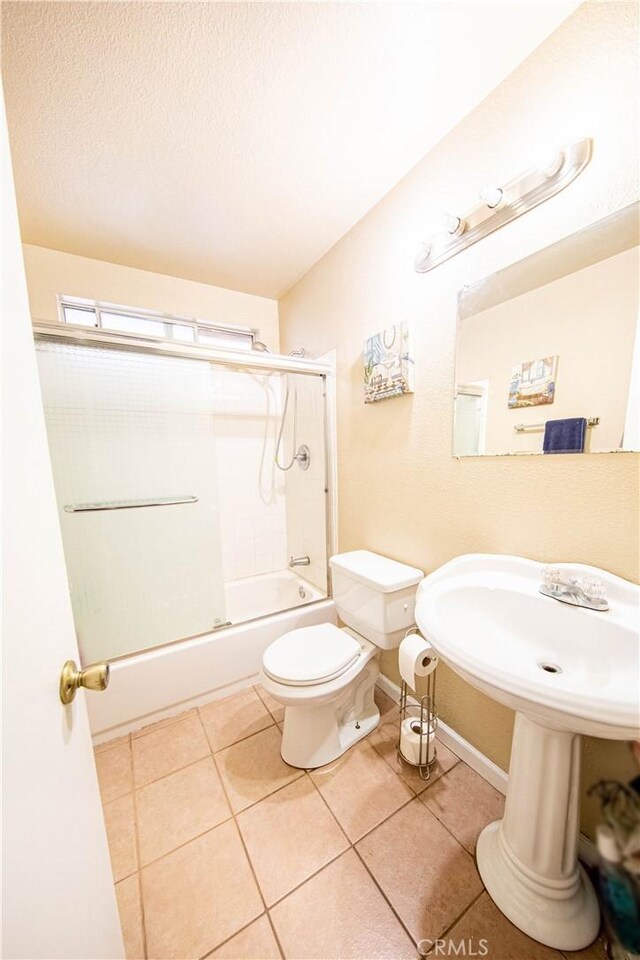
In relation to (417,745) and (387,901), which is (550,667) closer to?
(417,745)

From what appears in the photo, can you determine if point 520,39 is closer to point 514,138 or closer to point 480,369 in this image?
point 514,138

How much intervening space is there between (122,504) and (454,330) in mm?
1578

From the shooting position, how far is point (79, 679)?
585 mm

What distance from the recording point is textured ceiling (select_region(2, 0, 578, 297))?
91 centimetres

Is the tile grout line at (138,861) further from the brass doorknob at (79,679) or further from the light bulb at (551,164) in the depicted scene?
the light bulb at (551,164)

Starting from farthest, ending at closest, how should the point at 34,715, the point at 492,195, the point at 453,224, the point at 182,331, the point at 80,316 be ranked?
the point at 182,331 < the point at 80,316 < the point at 453,224 < the point at 492,195 < the point at 34,715

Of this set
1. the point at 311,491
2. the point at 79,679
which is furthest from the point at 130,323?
the point at 79,679

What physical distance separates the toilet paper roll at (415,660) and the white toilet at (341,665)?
17 centimetres

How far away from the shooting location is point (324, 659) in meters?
1.31

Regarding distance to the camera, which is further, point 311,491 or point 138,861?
point 311,491

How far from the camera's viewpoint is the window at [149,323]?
1857 mm

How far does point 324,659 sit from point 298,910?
617mm

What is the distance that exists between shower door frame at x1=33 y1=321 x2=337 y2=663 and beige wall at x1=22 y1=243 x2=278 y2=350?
Answer: 348 mm

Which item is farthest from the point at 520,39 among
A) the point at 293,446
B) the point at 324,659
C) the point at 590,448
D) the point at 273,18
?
the point at 324,659
